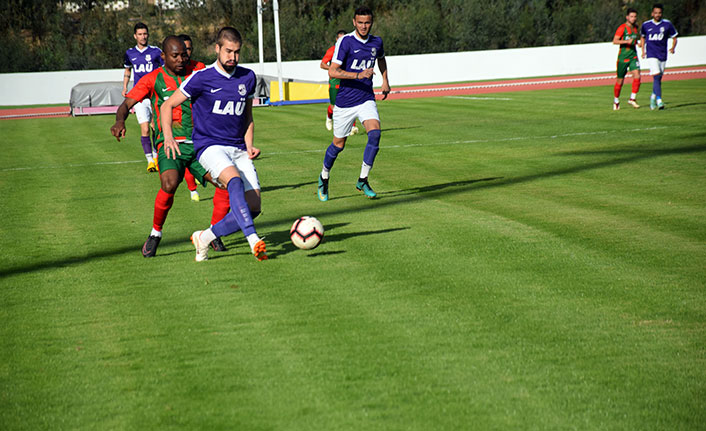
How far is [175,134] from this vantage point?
7.90 meters

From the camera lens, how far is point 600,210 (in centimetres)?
892

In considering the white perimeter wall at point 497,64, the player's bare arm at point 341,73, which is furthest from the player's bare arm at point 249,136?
the white perimeter wall at point 497,64

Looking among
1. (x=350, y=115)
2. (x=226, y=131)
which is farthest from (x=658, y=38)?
(x=226, y=131)

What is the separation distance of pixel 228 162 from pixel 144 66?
8.33 m

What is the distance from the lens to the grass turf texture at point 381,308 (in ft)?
13.1

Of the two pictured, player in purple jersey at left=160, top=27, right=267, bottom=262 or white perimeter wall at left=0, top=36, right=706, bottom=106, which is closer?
player in purple jersey at left=160, top=27, right=267, bottom=262

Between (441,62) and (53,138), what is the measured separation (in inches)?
1105

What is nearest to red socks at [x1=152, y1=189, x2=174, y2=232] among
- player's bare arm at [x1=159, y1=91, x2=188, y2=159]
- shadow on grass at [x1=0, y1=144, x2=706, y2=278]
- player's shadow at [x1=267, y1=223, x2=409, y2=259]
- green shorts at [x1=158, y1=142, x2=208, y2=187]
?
green shorts at [x1=158, y1=142, x2=208, y2=187]

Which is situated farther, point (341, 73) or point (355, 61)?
point (355, 61)

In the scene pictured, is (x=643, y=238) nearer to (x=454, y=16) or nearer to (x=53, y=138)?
(x=53, y=138)

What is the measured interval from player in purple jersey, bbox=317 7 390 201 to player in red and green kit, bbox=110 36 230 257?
280cm

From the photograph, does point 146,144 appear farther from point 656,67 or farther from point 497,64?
point 497,64

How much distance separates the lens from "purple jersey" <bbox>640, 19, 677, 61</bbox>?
2041 cm

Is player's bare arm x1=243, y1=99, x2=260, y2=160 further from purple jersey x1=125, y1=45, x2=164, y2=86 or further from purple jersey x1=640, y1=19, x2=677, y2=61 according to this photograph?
purple jersey x1=640, y1=19, x2=677, y2=61
